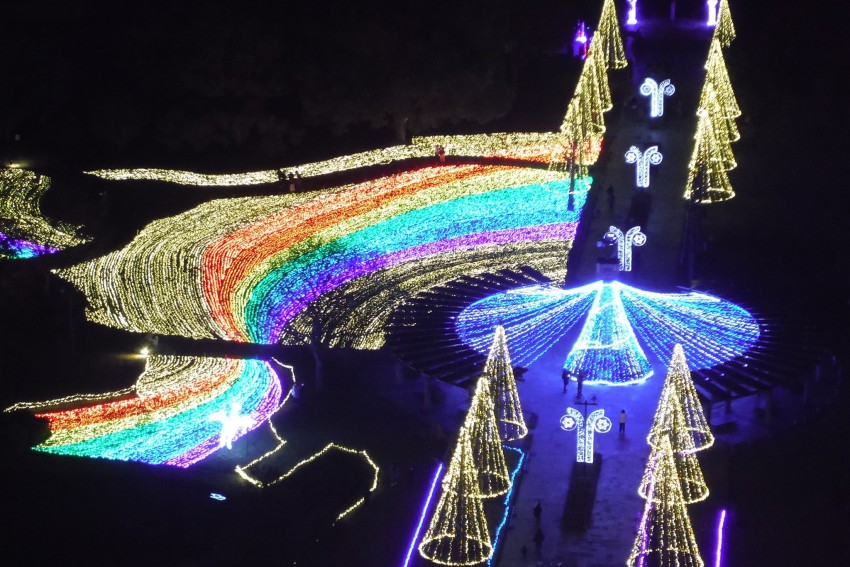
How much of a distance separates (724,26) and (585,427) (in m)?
25.5

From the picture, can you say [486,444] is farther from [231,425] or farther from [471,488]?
[231,425]

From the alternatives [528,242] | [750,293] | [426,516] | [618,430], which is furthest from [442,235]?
[426,516]

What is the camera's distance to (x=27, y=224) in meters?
58.8

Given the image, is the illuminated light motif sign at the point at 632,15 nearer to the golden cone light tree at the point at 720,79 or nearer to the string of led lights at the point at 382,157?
the string of led lights at the point at 382,157

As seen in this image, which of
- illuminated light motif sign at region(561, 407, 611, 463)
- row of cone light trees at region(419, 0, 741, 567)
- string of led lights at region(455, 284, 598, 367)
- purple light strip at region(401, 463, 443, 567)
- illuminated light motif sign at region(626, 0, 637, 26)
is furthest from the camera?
illuminated light motif sign at region(626, 0, 637, 26)

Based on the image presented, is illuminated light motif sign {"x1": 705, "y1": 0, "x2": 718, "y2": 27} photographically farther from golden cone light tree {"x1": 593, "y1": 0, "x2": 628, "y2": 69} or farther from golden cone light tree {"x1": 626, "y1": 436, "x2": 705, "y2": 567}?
golden cone light tree {"x1": 626, "y1": 436, "x2": 705, "y2": 567}

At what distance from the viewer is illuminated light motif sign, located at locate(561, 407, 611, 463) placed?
139ft

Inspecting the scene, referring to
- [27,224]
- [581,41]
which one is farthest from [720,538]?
[581,41]

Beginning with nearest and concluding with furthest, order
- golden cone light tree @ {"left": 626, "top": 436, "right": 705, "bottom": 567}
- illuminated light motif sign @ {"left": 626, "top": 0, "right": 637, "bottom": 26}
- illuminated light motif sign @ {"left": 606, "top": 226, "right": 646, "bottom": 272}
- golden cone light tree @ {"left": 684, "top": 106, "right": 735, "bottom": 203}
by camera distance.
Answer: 1. golden cone light tree @ {"left": 626, "top": 436, "right": 705, "bottom": 567}
2. illuminated light motif sign @ {"left": 606, "top": 226, "right": 646, "bottom": 272}
3. golden cone light tree @ {"left": 684, "top": 106, "right": 735, "bottom": 203}
4. illuminated light motif sign @ {"left": 626, "top": 0, "right": 637, "bottom": 26}

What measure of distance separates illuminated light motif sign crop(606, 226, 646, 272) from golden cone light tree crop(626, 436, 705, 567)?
44.0 feet

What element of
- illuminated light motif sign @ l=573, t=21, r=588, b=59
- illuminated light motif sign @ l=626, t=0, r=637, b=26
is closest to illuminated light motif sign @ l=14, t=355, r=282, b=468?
illuminated light motif sign @ l=626, t=0, r=637, b=26

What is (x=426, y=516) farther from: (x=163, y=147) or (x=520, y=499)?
(x=163, y=147)

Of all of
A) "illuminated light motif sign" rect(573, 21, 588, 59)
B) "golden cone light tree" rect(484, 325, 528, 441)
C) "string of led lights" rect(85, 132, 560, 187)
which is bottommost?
"golden cone light tree" rect(484, 325, 528, 441)

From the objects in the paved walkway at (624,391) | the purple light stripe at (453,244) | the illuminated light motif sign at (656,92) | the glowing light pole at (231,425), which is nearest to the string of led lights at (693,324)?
the paved walkway at (624,391)
